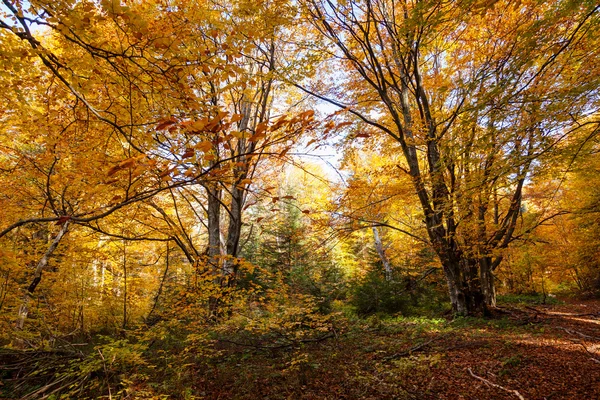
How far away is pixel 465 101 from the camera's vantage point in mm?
7379

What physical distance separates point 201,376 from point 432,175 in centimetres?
600

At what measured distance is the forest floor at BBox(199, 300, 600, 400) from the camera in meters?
3.74

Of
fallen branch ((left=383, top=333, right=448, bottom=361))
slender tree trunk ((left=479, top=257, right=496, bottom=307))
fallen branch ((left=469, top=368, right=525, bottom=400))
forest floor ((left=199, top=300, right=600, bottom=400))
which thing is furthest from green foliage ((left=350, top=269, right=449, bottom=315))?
fallen branch ((left=469, top=368, right=525, bottom=400))

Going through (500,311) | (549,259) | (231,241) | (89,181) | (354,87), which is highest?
(354,87)

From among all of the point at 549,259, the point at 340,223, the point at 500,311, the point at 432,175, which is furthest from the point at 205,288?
the point at 549,259

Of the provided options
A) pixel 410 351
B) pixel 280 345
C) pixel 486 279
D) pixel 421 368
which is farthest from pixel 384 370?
pixel 486 279

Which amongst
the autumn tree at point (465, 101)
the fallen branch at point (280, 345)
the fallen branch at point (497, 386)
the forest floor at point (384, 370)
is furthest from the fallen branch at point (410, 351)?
the autumn tree at point (465, 101)

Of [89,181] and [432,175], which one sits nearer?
[89,181]

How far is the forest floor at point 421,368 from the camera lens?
3736 millimetres

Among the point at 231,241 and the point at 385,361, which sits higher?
the point at 231,241

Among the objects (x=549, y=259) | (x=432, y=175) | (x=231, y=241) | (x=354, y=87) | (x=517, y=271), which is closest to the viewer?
(x=432, y=175)

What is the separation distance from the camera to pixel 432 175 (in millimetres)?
6105

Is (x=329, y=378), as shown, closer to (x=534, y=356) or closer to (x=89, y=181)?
(x=534, y=356)

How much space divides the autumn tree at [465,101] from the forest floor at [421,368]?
242 centimetres
